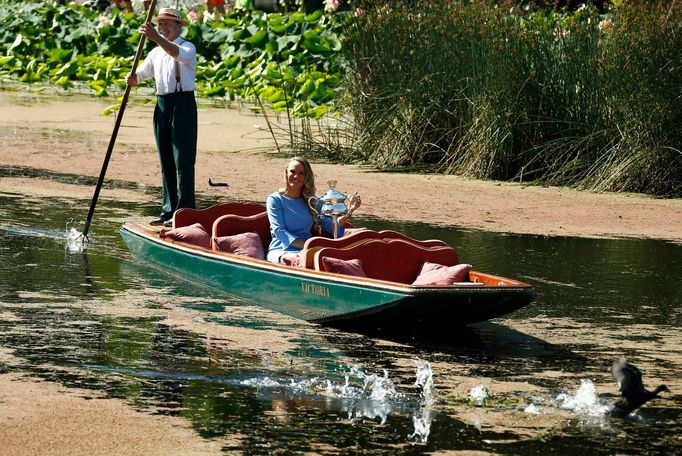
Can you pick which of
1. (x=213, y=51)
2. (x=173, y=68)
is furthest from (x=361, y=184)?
(x=213, y=51)

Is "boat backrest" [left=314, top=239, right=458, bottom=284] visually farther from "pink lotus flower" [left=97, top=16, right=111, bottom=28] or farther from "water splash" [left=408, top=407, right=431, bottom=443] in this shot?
"pink lotus flower" [left=97, top=16, right=111, bottom=28]

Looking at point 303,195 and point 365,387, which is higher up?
point 303,195

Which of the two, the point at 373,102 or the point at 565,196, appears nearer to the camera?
the point at 565,196

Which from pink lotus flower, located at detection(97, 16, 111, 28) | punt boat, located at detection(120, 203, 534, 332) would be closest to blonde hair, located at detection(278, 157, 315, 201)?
punt boat, located at detection(120, 203, 534, 332)

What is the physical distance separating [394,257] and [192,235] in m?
1.92

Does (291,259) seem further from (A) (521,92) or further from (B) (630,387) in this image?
(A) (521,92)

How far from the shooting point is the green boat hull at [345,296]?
8.08 m

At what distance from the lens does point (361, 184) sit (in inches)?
623

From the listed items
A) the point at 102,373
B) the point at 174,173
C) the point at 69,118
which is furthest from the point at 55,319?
the point at 69,118

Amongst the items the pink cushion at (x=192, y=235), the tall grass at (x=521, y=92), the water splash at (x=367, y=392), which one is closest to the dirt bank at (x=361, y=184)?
the tall grass at (x=521, y=92)

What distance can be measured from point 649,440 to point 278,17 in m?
20.2

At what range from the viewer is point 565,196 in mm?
15281

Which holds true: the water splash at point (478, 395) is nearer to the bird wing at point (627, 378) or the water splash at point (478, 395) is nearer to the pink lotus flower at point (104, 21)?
the bird wing at point (627, 378)

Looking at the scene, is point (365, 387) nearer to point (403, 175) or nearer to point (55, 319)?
point (55, 319)
